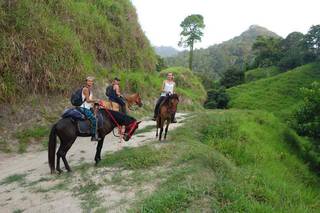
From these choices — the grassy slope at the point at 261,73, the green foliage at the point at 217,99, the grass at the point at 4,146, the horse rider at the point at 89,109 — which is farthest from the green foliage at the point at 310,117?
the grassy slope at the point at 261,73

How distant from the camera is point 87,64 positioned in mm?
17438

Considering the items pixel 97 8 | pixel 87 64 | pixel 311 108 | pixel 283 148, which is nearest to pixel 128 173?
Answer: pixel 87 64

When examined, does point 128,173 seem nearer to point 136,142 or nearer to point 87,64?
point 136,142

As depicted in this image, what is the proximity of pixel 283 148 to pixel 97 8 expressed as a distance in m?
13.9

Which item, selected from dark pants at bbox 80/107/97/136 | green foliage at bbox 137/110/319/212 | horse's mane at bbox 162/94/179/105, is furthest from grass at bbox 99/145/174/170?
horse's mane at bbox 162/94/179/105

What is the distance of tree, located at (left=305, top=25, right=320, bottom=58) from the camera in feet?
204

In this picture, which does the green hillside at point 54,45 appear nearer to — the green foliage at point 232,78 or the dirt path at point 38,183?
the dirt path at point 38,183

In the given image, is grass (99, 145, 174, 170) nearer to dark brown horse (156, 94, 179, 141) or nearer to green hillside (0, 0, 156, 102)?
dark brown horse (156, 94, 179, 141)

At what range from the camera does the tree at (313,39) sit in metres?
62.2

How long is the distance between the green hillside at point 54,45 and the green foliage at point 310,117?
1251cm

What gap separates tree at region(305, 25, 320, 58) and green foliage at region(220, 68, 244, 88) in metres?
13.3

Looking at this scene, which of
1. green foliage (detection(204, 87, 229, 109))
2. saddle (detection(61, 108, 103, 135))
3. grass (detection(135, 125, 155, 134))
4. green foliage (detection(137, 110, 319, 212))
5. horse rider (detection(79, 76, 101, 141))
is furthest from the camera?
green foliage (detection(204, 87, 229, 109))

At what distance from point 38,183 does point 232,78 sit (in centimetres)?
5965

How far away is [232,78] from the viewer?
214 ft
